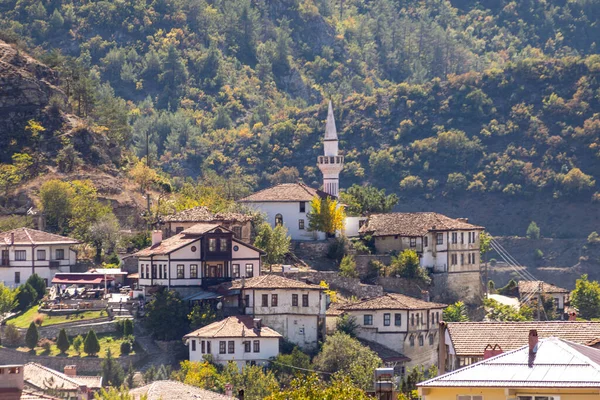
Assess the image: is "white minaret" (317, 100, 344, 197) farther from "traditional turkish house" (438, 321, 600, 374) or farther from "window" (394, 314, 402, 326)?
"traditional turkish house" (438, 321, 600, 374)

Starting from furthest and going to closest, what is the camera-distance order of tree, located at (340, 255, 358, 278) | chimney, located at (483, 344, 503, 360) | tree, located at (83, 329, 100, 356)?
tree, located at (340, 255, 358, 278)
tree, located at (83, 329, 100, 356)
chimney, located at (483, 344, 503, 360)

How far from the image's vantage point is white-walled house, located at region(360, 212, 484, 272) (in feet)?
427

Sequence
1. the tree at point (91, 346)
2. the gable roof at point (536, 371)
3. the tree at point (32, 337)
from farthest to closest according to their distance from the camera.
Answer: the tree at point (32, 337), the tree at point (91, 346), the gable roof at point (536, 371)

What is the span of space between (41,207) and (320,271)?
79.2ft

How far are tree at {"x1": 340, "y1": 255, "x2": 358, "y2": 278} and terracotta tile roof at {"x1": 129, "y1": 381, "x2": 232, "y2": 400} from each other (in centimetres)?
4116

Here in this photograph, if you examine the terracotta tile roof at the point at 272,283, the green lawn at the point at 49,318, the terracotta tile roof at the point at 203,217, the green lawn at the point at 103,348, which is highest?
the terracotta tile roof at the point at 203,217

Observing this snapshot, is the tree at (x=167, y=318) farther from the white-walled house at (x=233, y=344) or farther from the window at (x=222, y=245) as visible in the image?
the window at (x=222, y=245)

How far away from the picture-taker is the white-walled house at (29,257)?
12481 centimetres

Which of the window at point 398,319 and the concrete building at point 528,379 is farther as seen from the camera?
the window at point 398,319

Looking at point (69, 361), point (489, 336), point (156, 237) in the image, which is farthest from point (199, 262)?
point (489, 336)

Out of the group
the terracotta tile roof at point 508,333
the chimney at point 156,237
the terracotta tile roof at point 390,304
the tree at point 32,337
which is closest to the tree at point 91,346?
the tree at point 32,337

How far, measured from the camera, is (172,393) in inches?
3179

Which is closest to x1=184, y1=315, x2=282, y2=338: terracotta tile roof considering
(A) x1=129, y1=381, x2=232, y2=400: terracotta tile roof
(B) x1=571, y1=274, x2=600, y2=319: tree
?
(A) x1=129, y1=381, x2=232, y2=400: terracotta tile roof

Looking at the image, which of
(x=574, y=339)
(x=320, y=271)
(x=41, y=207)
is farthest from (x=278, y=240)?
(x=574, y=339)
